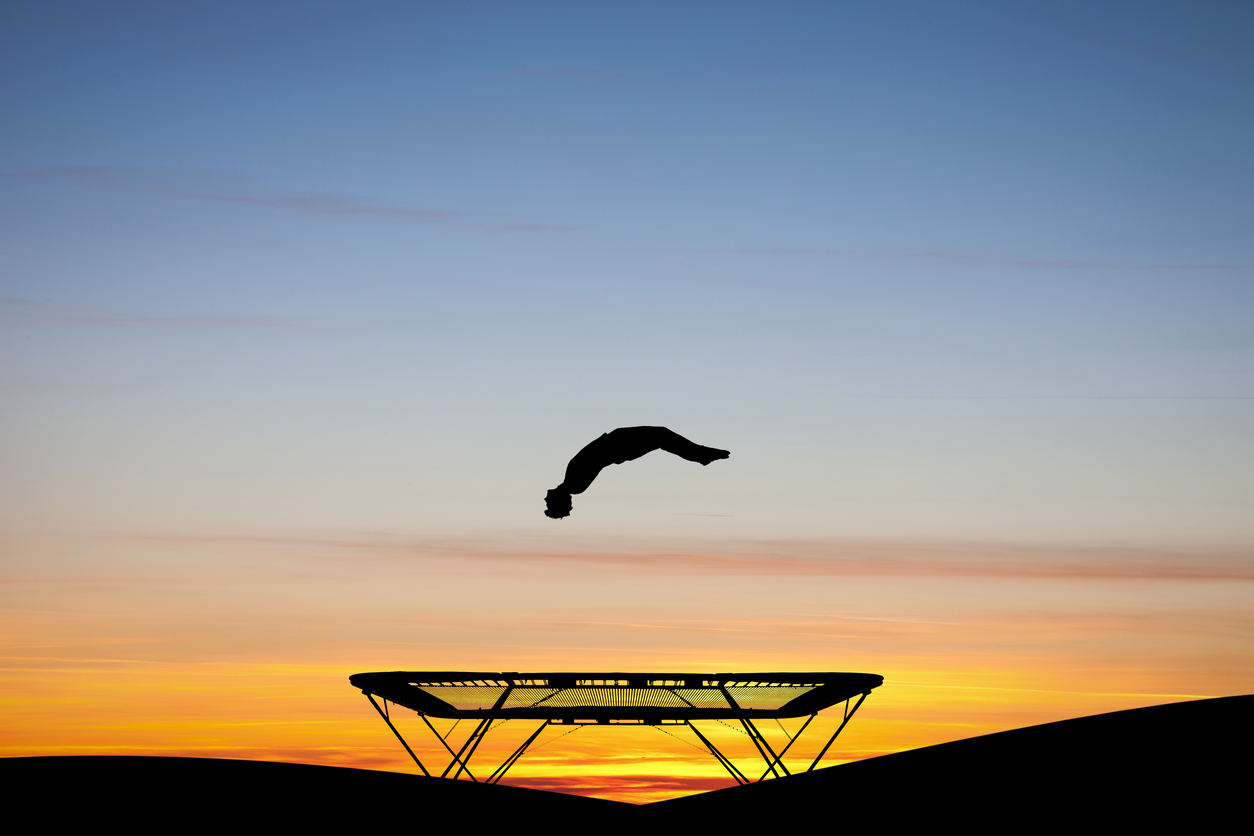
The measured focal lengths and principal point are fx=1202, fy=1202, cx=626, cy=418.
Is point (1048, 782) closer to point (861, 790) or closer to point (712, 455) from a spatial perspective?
point (861, 790)

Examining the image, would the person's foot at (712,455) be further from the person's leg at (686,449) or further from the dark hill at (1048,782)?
the dark hill at (1048,782)

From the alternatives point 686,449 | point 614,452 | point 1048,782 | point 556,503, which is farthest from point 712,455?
point 1048,782

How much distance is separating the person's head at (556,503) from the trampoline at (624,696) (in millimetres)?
4595

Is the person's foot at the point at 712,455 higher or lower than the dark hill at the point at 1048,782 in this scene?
higher

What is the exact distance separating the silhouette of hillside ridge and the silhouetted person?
6.48 meters

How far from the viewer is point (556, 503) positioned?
22.6 m

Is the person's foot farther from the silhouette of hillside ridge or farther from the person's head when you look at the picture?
the silhouette of hillside ridge

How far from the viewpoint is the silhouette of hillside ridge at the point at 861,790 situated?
2052 cm

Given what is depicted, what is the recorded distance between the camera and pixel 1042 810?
67.7 feet

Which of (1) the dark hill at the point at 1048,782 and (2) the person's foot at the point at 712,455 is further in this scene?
(2) the person's foot at the point at 712,455

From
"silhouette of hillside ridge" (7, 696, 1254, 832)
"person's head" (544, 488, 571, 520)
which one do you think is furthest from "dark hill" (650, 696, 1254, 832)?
"person's head" (544, 488, 571, 520)

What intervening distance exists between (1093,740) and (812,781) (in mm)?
5311

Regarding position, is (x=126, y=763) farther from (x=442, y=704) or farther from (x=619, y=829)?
(x=619, y=829)

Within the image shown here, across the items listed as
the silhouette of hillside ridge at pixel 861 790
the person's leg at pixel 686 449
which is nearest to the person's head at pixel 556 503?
the person's leg at pixel 686 449
